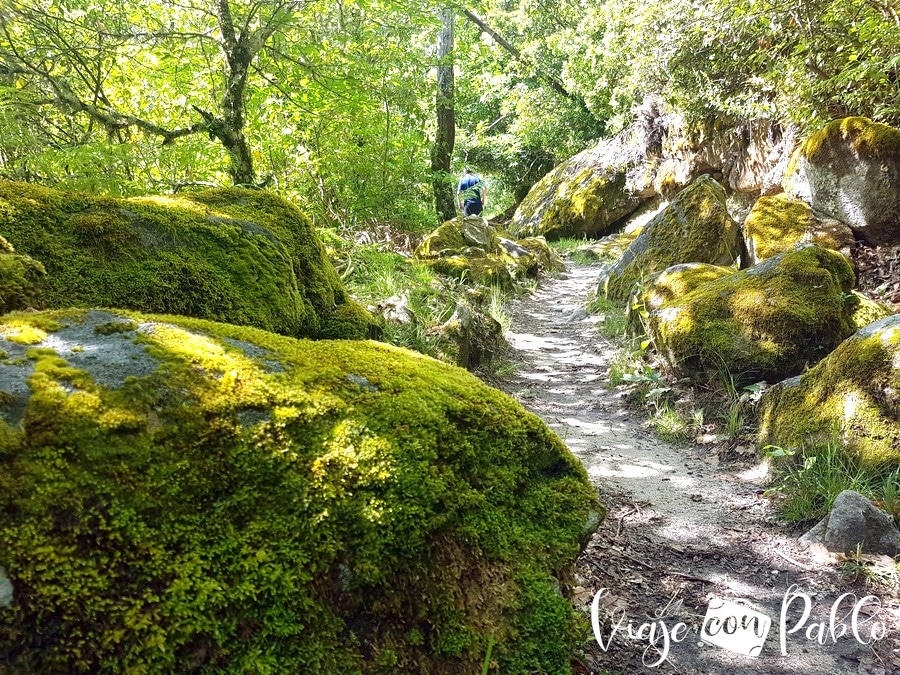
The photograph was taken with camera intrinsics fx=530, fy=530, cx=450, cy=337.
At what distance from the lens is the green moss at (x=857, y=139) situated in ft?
19.0

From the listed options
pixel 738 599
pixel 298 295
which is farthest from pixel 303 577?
pixel 738 599

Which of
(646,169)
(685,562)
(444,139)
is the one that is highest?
(444,139)

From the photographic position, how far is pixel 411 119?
8.23 meters

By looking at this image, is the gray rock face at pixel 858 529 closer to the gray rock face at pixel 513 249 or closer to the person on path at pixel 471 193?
the gray rock face at pixel 513 249

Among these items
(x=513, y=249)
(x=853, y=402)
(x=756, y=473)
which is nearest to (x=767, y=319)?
(x=853, y=402)

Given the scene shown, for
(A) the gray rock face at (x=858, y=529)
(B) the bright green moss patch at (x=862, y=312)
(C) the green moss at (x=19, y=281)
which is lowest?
(A) the gray rock face at (x=858, y=529)

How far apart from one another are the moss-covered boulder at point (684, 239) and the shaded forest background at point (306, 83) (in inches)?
62.1

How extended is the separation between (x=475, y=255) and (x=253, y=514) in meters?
8.07

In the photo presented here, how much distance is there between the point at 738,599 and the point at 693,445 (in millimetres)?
1920

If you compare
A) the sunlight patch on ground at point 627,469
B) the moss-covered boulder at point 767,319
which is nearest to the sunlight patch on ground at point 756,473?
the sunlight patch on ground at point 627,469

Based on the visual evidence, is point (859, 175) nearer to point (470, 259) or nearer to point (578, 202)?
point (470, 259)

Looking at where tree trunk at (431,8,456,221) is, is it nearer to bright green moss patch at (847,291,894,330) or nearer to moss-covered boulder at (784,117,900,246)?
moss-covered boulder at (784,117,900,246)

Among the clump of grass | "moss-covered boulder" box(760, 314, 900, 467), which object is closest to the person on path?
"moss-covered boulder" box(760, 314, 900, 467)

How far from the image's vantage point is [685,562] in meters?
2.87
